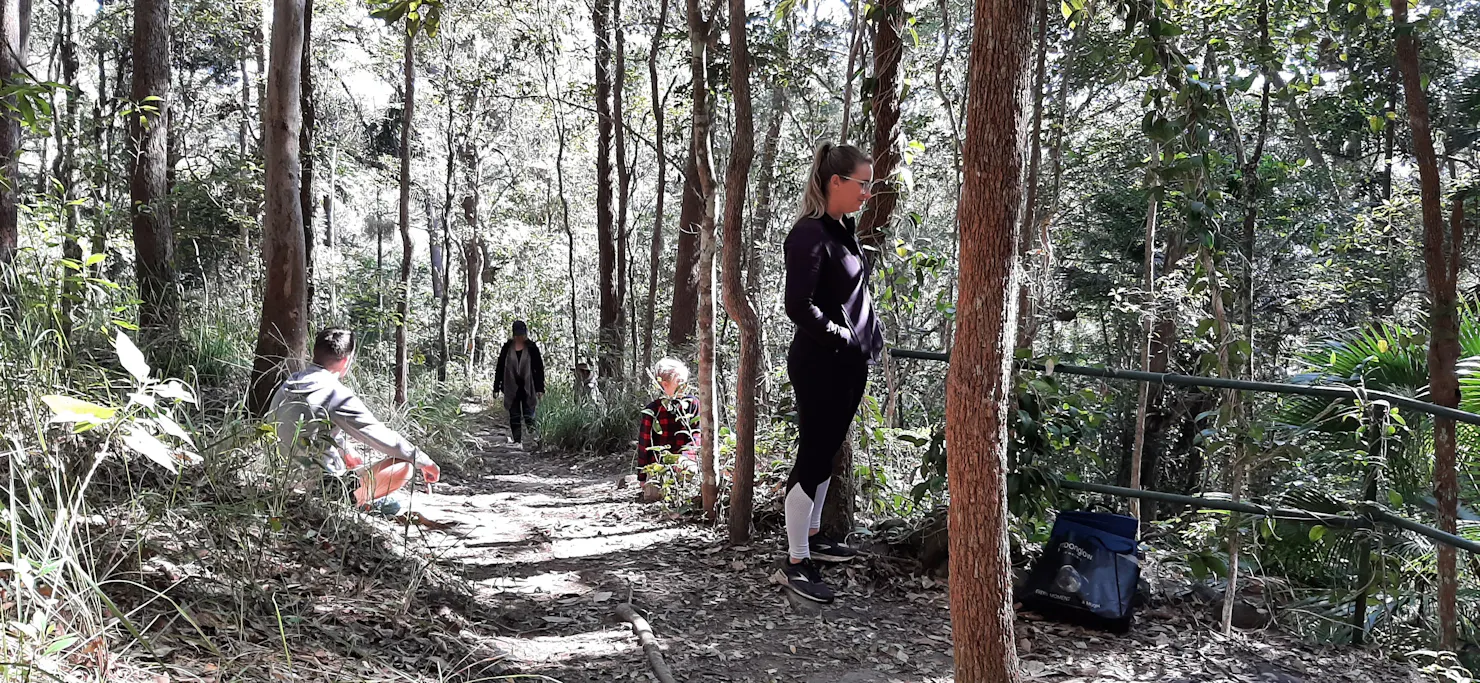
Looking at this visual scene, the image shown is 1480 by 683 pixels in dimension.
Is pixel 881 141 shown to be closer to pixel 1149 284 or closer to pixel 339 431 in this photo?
pixel 1149 284

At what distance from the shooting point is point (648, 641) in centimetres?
338

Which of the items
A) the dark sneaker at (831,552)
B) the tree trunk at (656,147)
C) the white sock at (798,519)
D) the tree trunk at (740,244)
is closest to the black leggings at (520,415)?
the tree trunk at (656,147)

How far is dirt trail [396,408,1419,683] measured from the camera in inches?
126

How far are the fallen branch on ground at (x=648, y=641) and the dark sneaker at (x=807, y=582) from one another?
690 mm

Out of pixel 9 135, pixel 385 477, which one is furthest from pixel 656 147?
pixel 385 477

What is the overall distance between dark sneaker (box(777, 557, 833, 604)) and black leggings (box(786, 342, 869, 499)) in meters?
0.33

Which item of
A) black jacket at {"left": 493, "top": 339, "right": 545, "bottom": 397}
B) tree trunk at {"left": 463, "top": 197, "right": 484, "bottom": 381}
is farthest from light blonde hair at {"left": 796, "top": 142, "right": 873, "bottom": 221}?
tree trunk at {"left": 463, "top": 197, "right": 484, "bottom": 381}

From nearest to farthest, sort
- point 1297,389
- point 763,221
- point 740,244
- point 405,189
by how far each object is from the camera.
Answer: point 1297,389 → point 740,244 → point 405,189 → point 763,221

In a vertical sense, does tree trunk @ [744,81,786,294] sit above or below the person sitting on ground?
above

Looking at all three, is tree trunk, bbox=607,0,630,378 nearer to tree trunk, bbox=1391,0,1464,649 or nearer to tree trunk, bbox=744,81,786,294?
tree trunk, bbox=744,81,786,294

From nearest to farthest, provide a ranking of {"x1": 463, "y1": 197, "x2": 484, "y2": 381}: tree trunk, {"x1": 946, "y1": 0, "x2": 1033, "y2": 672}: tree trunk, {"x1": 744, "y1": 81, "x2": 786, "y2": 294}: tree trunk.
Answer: {"x1": 946, "y1": 0, "x2": 1033, "y2": 672}: tree trunk → {"x1": 744, "y1": 81, "x2": 786, "y2": 294}: tree trunk → {"x1": 463, "y1": 197, "x2": 484, "y2": 381}: tree trunk

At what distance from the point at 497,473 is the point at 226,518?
545 centimetres

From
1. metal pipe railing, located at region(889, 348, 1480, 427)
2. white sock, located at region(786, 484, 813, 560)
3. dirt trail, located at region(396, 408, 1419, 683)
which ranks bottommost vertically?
dirt trail, located at region(396, 408, 1419, 683)

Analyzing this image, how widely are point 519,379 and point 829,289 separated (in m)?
7.85
